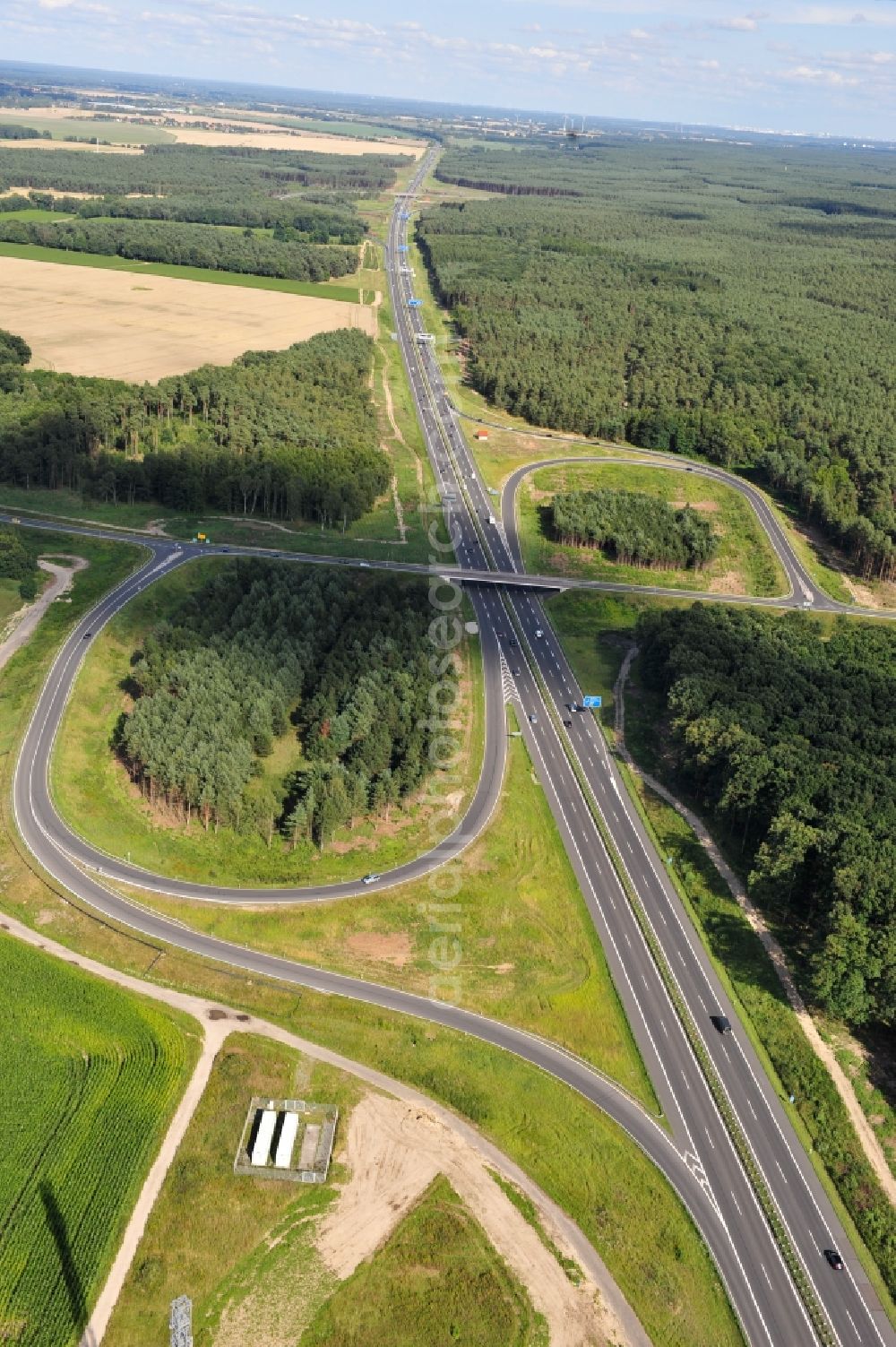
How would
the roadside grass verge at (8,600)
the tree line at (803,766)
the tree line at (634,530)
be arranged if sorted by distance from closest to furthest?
the tree line at (803,766) → the roadside grass verge at (8,600) → the tree line at (634,530)

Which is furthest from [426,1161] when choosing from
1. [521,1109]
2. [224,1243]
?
[224,1243]

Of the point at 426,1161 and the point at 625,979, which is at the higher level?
the point at 625,979

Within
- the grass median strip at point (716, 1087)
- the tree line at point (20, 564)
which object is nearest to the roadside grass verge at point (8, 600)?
the tree line at point (20, 564)

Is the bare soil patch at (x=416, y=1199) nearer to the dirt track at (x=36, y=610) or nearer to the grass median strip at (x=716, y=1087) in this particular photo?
the grass median strip at (x=716, y=1087)

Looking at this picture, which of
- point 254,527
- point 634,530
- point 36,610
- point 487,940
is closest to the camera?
point 487,940

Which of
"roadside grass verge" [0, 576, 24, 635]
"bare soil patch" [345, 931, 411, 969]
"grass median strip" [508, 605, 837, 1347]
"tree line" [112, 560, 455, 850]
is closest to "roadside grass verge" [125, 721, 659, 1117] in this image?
"bare soil patch" [345, 931, 411, 969]

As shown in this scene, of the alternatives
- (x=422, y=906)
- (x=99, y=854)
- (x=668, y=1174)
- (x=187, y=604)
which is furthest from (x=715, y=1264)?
(x=187, y=604)

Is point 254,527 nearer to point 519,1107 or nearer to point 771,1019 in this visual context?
point 519,1107
